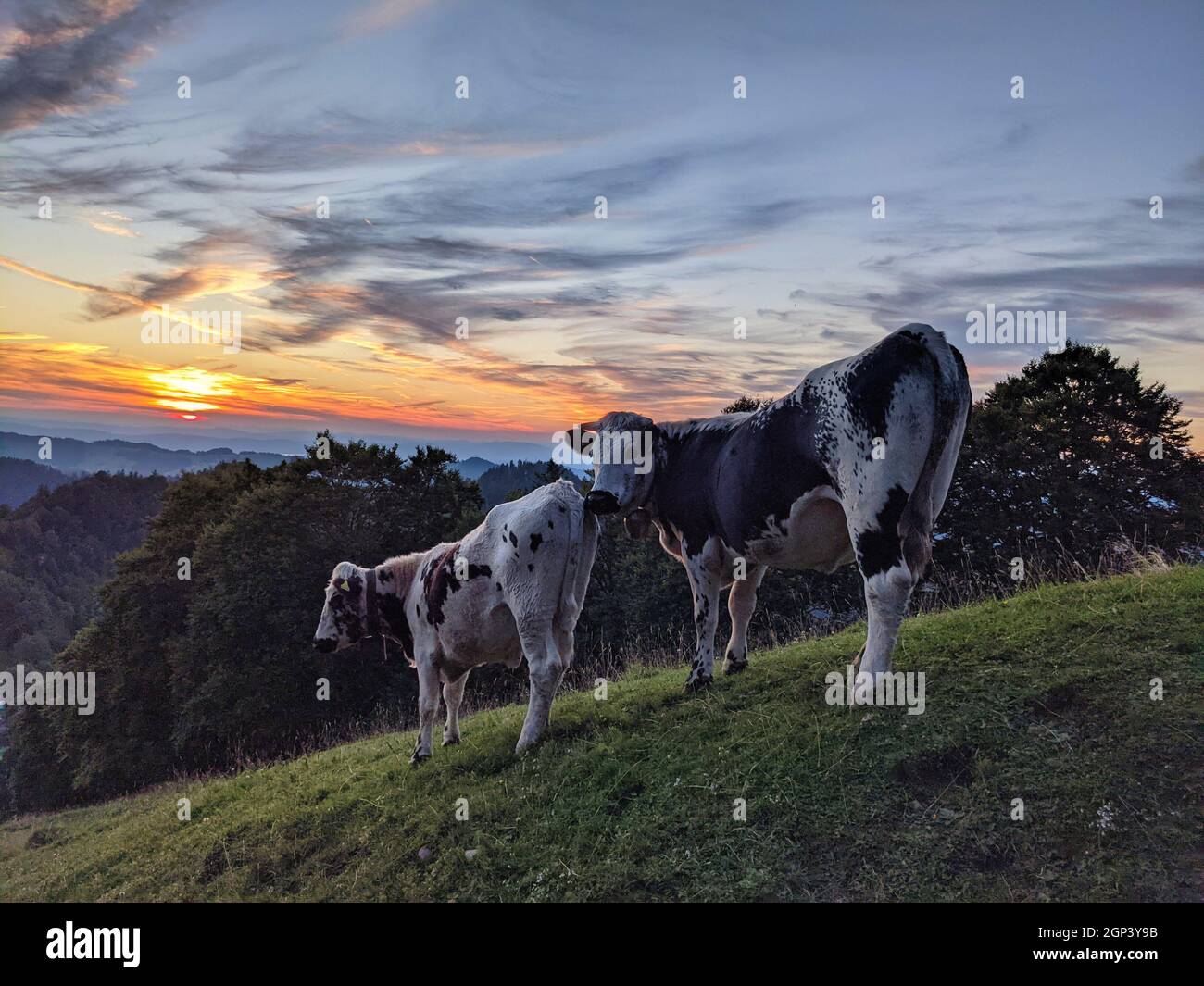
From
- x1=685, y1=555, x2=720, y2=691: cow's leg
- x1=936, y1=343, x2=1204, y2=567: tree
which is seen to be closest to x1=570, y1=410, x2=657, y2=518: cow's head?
x1=685, y1=555, x2=720, y2=691: cow's leg

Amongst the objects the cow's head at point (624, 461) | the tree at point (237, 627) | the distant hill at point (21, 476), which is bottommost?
the tree at point (237, 627)

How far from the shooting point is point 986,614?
10.4 metres

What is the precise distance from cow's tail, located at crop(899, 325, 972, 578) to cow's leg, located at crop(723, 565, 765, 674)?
227cm

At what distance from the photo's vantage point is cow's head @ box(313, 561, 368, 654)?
11031 mm

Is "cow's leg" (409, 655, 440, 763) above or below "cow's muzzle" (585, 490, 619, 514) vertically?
below

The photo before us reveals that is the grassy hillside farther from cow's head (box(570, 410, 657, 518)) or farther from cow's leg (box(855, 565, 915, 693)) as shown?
cow's head (box(570, 410, 657, 518))

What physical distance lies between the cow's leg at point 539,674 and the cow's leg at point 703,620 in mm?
1549

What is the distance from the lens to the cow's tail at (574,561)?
9.29m

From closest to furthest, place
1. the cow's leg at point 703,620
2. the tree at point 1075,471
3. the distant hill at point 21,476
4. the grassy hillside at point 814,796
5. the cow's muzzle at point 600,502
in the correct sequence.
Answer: the grassy hillside at point 814,796, the cow's leg at point 703,620, the cow's muzzle at point 600,502, the tree at point 1075,471, the distant hill at point 21,476

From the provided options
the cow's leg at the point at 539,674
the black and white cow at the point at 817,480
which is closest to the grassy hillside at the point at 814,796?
the cow's leg at the point at 539,674

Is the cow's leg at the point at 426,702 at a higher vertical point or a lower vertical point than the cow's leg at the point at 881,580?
lower

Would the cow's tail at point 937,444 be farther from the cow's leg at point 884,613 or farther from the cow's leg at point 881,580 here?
the cow's leg at point 884,613

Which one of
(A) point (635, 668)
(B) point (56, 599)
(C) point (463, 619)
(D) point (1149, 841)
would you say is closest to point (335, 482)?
(A) point (635, 668)

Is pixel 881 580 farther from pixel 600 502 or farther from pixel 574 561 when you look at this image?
pixel 600 502
